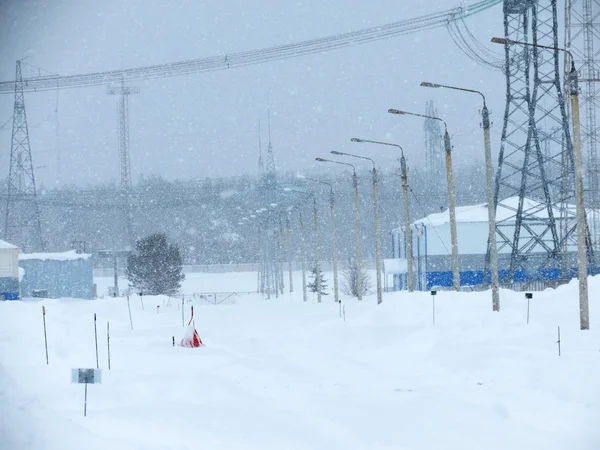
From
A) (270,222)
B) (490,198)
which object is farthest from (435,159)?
(490,198)

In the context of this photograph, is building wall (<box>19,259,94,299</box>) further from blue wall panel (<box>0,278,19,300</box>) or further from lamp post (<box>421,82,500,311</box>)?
lamp post (<box>421,82,500,311</box>)

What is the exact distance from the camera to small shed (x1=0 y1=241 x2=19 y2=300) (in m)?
73.6

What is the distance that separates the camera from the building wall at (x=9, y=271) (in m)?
73.6

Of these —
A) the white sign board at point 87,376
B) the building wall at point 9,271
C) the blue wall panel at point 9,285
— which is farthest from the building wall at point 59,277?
the white sign board at point 87,376

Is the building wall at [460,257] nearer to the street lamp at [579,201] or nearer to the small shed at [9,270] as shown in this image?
the small shed at [9,270]

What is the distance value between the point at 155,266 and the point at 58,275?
429 inches

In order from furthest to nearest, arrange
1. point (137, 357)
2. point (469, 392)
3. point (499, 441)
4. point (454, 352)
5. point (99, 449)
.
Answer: point (137, 357) < point (454, 352) < point (469, 392) < point (499, 441) < point (99, 449)

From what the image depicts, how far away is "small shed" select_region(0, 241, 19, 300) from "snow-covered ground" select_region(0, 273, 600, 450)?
42.8 m

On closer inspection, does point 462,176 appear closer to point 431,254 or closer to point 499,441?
point 431,254

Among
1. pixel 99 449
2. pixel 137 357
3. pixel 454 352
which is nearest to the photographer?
pixel 99 449

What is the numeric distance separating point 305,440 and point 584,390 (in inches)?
200

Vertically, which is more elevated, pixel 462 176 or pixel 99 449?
pixel 462 176

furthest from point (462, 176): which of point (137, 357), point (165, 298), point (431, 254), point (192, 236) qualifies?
point (137, 357)

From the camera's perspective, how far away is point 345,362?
2205 centimetres
